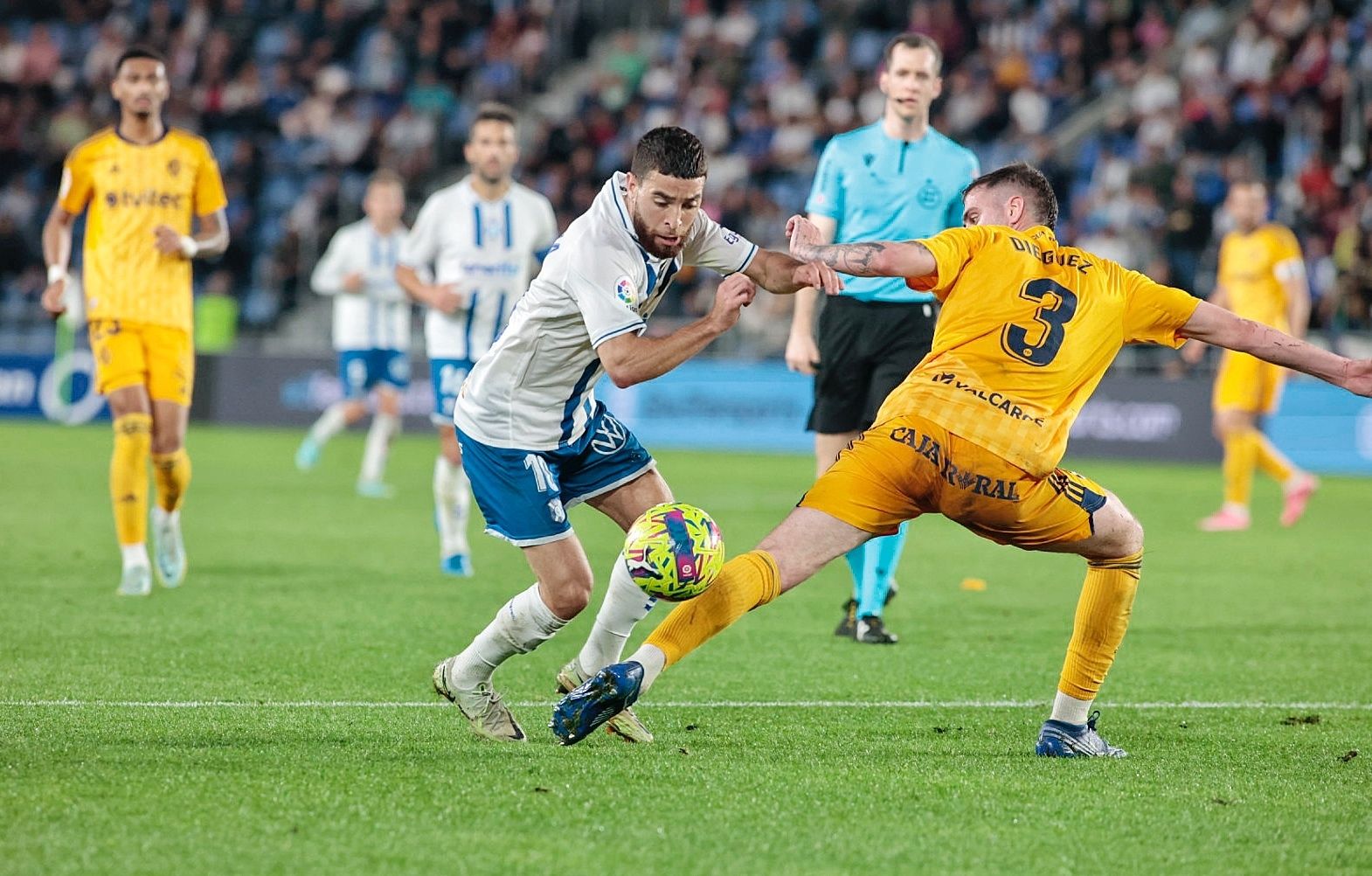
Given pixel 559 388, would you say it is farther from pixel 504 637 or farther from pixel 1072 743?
pixel 1072 743

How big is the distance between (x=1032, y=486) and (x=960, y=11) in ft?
71.1

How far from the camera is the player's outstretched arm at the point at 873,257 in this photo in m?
5.25

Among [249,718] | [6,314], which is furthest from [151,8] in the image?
[249,718]

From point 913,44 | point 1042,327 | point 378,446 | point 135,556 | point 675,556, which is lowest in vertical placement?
point 378,446

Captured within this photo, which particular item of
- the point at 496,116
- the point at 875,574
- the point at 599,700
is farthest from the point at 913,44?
the point at 599,700

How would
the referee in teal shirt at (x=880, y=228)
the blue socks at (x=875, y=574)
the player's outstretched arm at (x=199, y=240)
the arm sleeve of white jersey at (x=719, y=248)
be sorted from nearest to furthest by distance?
the arm sleeve of white jersey at (x=719, y=248) → the blue socks at (x=875, y=574) → the referee in teal shirt at (x=880, y=228) → the player's outstretched arm at (x=199, y=240)

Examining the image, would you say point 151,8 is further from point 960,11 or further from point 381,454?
point 381,454

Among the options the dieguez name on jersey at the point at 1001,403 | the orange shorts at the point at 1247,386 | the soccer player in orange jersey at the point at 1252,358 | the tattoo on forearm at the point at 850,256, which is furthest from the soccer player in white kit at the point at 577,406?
the orange shorts at the point at 1247,386

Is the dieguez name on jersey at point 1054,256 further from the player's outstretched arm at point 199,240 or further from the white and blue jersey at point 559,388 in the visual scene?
the player's outstretched arm at point 199,240

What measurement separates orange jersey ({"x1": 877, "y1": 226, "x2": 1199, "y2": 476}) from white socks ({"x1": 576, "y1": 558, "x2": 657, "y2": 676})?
1023 millimetres

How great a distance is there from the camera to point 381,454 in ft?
52.2

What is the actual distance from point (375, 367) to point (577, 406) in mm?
10405

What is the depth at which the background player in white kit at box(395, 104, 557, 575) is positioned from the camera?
33.5ft

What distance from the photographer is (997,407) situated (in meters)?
5.38
